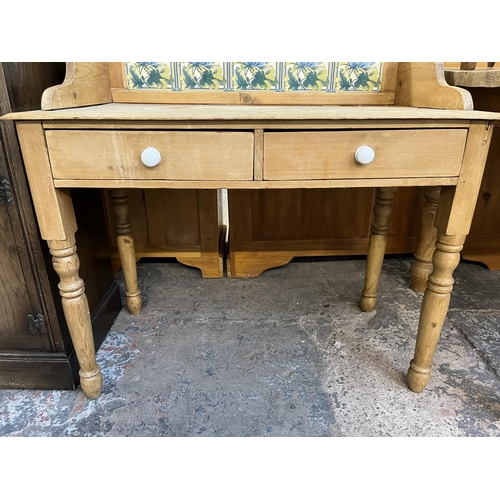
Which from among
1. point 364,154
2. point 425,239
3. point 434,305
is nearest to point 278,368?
point 434,305

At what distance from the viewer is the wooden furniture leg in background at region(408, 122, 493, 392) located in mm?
1031

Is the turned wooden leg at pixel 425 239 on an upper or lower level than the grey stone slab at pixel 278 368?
upper

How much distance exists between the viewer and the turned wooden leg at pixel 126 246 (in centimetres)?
162

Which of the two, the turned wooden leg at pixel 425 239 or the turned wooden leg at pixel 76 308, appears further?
the turned wooden leg at pixel 425 239

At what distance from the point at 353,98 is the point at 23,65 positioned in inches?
44.4

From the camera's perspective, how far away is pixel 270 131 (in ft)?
3.25

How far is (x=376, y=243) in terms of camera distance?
1.65 metres

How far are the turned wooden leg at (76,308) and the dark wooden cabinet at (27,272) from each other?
0.10 m

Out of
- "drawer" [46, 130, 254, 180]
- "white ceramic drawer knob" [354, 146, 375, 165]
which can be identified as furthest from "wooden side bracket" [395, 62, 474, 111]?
"drawer" [46, 130, 254, 180]

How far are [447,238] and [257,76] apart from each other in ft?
3.01

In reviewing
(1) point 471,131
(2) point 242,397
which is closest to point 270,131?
(1) point 471,131

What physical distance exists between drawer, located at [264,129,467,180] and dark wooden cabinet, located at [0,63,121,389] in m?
0.71

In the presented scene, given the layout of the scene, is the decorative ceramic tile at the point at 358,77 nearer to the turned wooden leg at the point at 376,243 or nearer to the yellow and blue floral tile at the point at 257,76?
the yellow and blue floral tile at the point at 257,76

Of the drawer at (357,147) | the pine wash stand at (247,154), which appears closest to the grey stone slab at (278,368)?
the pine wash stand at (247,154)
